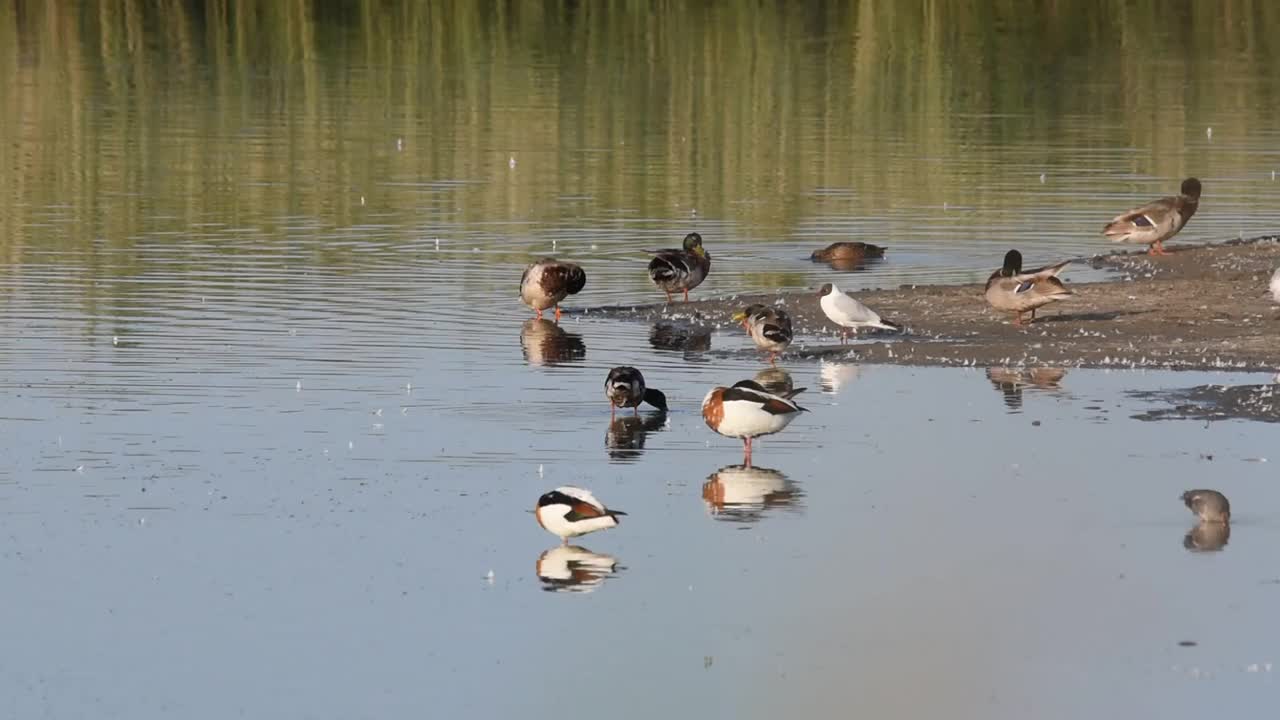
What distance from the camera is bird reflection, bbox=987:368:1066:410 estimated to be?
62.3 ft

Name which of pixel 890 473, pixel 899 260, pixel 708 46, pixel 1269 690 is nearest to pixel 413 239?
pixel 899 260

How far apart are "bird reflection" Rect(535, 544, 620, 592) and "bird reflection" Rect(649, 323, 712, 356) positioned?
27.3ft

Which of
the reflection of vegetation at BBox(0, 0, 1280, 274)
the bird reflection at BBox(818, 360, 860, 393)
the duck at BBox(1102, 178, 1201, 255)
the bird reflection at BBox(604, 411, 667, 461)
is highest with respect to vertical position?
the reflection of vegetation at BBox(0, 0, 1280, 274)

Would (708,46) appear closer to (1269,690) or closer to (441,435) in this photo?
(441,435)

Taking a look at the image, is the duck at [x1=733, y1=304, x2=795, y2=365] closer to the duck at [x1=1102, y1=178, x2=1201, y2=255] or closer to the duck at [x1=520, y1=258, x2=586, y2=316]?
the duck at [x1=520, y1=258, x2=586, y2=316]

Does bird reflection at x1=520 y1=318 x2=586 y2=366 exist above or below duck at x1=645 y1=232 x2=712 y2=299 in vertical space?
below

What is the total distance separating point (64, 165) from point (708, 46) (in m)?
27.5

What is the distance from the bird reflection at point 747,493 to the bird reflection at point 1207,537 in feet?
8.15

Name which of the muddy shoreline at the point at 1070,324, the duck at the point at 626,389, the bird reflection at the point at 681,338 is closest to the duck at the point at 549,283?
the muddy shoreline at the point at 1070,324

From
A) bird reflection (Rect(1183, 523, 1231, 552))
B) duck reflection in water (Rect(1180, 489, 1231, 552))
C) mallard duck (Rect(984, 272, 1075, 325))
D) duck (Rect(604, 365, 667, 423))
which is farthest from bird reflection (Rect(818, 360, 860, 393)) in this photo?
bird reflection (Rect(1183, 523, 1231, 552))

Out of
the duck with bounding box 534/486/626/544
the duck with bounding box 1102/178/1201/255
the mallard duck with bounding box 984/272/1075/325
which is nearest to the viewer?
the duck with bounding box 534/486/626/544

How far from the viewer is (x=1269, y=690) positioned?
10766 millimetres

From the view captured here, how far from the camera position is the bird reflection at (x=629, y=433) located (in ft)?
54.9

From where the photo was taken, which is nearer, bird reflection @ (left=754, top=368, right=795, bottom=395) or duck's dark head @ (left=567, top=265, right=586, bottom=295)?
bird reflection @ (left=754, top=368, right=795, bottom=395)
